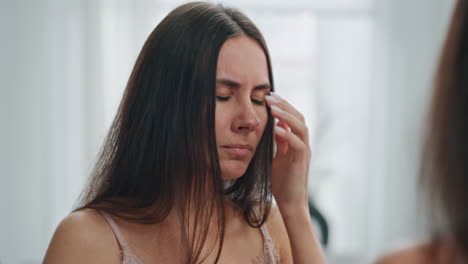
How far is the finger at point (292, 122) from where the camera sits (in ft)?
4.08

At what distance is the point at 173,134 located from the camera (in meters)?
1.14

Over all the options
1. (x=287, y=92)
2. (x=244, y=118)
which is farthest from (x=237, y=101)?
(x=287, y=92)

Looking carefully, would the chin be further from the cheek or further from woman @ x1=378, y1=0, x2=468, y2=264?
woman @ x1=378, y1=0, x2=468, y2=264

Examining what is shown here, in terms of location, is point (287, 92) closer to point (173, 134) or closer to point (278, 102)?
point (278, 102)

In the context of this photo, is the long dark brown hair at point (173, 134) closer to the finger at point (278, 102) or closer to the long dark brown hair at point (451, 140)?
the finger at point (278, 102)

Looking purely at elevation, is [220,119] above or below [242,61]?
below

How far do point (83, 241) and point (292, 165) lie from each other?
0.50 m

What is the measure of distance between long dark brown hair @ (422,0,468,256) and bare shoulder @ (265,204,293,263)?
2.74ft

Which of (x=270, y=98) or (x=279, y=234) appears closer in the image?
(x=270, y=98)

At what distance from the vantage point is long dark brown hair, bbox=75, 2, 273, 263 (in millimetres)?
1138

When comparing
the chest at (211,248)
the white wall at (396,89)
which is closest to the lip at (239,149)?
the chest at (211,248)

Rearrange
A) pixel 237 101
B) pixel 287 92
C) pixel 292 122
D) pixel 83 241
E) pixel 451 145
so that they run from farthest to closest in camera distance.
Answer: pixel 287 92, pixel 292 122, pixel 237 101, pixel 83 241, pixel 451 145

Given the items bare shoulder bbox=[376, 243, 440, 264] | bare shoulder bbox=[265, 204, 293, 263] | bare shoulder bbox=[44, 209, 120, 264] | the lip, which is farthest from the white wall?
bare shoulder bbox=[376, 243, 440, 264]

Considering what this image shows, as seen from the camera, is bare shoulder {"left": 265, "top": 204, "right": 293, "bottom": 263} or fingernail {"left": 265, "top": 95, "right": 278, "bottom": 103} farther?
bare shoulder {"left": 265, "top": 204, "right": 293, "bottom": 263}
